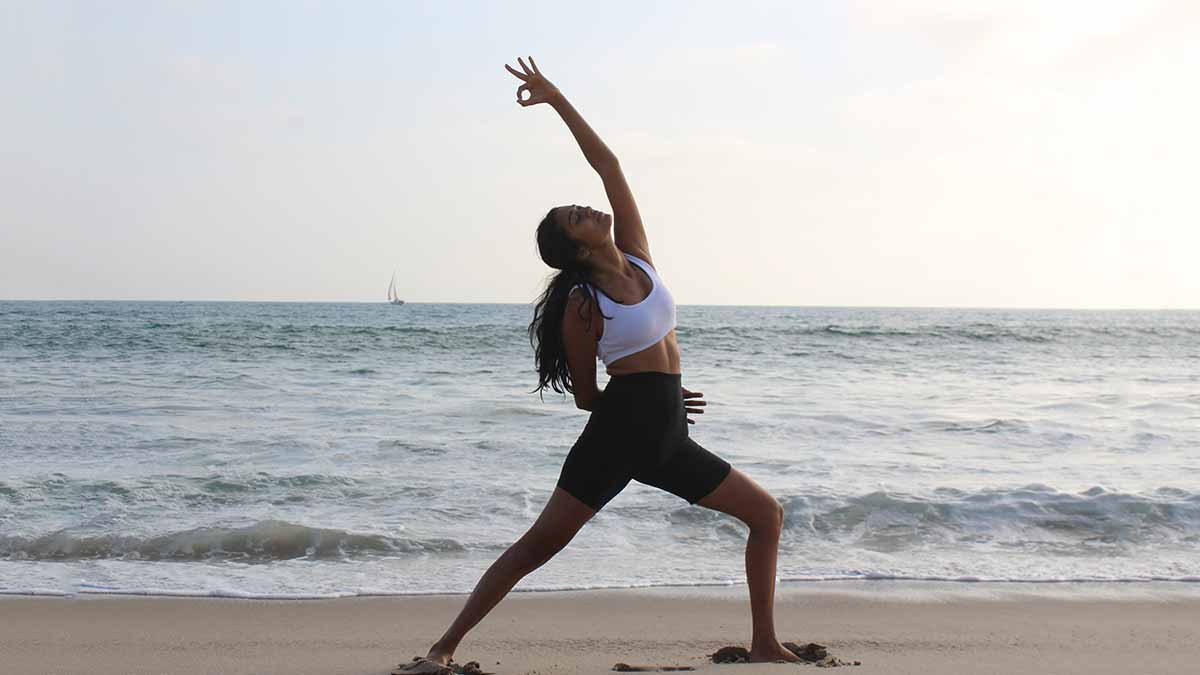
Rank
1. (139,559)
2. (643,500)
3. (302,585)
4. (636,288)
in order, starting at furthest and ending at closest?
(643,500), (139,559), (302,585), (636,288)

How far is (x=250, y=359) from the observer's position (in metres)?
20.5

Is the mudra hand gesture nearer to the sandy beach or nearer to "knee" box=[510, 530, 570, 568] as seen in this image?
"knee" box=[510, 530, 570, 568]

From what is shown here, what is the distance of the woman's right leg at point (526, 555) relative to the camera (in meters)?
3.26

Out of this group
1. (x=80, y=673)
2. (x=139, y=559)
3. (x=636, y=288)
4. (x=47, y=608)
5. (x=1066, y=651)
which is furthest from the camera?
(x=139, y=559)

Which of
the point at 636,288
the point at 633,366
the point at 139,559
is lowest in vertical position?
the point at 139,559

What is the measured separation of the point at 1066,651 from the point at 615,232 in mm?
2370

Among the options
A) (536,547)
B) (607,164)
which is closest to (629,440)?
(536,547)

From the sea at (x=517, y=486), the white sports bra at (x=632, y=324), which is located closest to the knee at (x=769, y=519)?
the white sports bra at (x=632, y=324)

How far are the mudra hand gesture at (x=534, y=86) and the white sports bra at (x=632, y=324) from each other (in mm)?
646

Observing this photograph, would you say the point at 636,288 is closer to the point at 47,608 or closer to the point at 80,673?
the point at 80,673

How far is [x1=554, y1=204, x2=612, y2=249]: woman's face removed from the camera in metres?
3.12

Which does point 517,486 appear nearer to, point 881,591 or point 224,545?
point 224,545

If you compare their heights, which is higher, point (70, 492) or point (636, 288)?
point (636, 288)

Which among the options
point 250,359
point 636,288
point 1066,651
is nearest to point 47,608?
point 636,288
